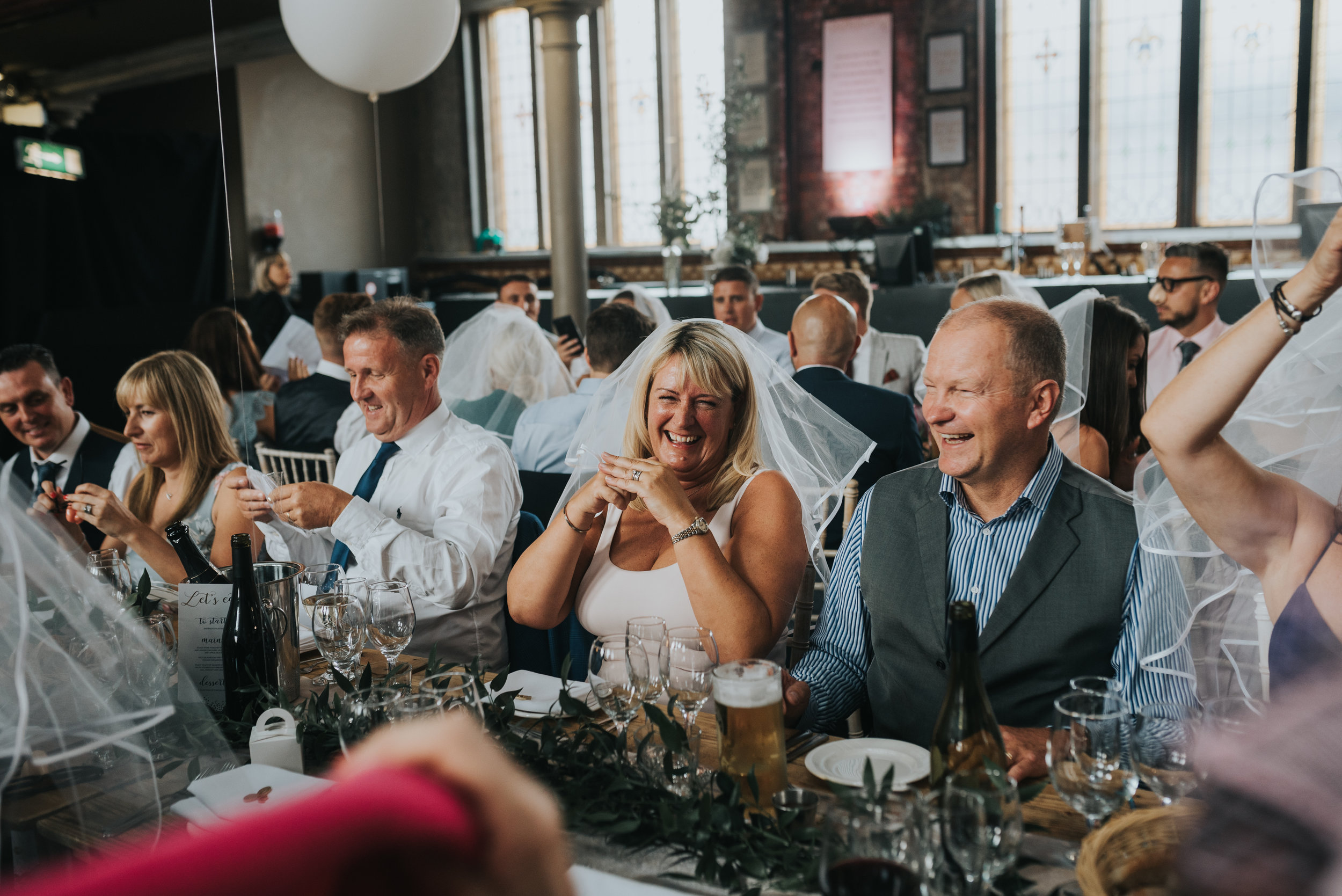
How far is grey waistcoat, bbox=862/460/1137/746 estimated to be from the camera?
5.58 feet

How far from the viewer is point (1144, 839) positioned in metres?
1.04

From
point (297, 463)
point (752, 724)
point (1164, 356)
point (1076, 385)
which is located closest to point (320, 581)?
point (752, 724)

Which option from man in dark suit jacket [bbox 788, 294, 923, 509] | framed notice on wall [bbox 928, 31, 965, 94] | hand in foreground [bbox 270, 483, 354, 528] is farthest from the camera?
framed notice on wall [bbox 928, 31, 965, 94]

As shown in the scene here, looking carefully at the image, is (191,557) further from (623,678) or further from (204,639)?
(623,678)

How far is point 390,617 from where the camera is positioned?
5.68 ft

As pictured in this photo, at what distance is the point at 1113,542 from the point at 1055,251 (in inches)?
354

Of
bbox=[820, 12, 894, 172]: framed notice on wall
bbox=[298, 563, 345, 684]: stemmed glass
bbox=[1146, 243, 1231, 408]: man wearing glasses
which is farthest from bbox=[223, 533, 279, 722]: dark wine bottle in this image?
bbox=[820, 12, 894, 172]: framed notice on wall

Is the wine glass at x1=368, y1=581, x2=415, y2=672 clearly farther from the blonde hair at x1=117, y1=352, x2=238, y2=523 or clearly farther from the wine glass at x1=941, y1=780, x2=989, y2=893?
the blonde hair at x1=117, y1=352, x2=238, y2=523

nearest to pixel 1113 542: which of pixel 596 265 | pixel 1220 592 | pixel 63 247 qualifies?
pixel 1220 592

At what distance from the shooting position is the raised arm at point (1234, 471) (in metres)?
1.40

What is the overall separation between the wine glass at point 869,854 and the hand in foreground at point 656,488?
1069mm

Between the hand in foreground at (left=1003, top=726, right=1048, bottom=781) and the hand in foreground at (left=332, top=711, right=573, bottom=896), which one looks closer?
the hand in foreground at (left=332, top=711, right=573, bottom=896)

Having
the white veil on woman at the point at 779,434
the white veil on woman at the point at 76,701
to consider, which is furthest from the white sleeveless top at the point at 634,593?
the white veil on woman at the point at 76,701

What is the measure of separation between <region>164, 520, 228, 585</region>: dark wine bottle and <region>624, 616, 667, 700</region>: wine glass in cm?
91
